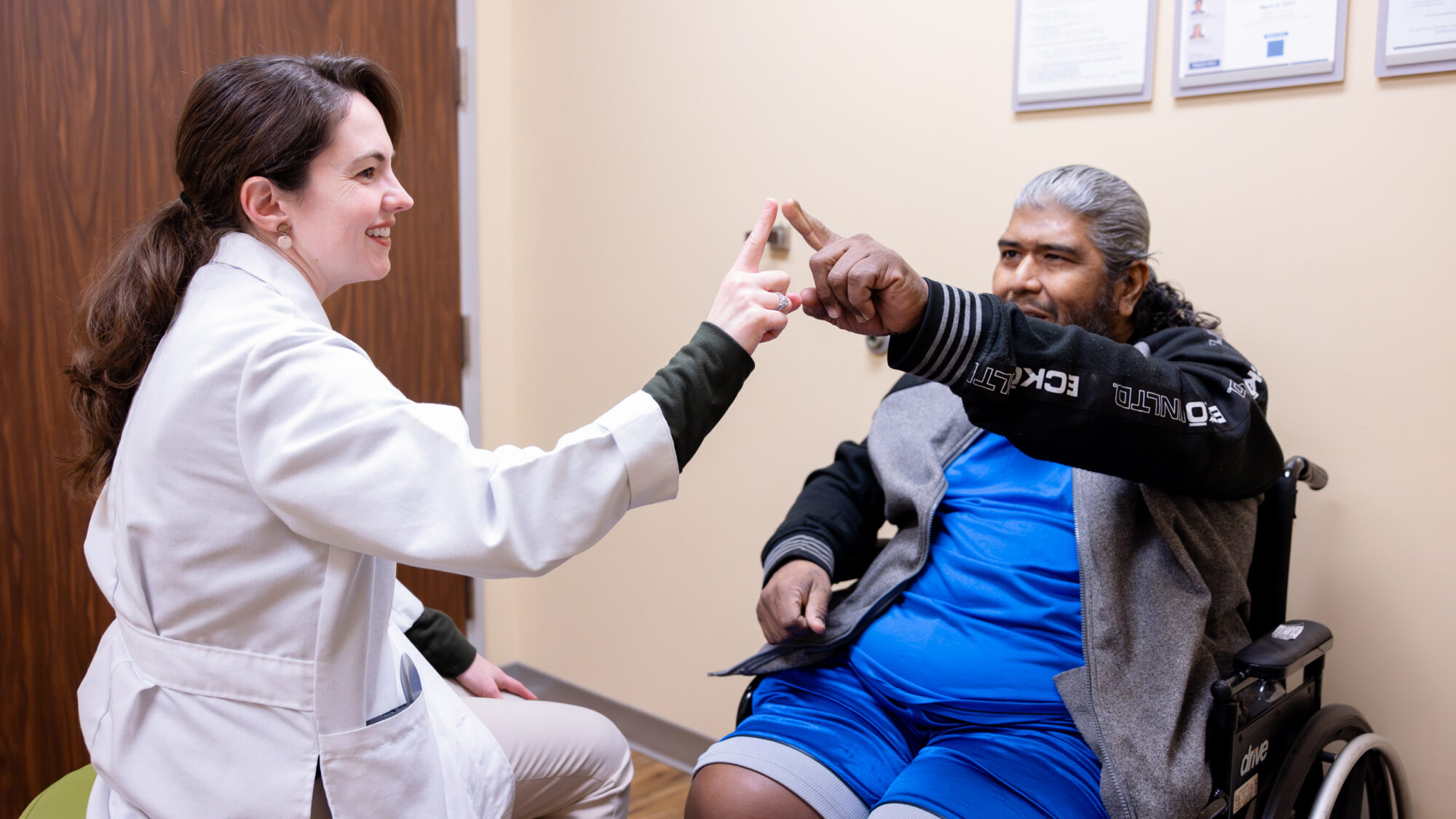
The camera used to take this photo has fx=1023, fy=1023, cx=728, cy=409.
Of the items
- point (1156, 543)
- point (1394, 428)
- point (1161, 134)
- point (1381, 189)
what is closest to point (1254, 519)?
point (1156, 543)

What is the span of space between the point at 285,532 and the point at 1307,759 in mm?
1304

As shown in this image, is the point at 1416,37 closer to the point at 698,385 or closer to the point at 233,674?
the point at 698,385

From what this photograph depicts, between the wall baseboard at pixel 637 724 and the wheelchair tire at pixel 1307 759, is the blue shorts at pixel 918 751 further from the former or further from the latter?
the wall baseboard at pixel 637 724

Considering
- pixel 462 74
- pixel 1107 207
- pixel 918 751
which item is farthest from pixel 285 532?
pixel 462 74

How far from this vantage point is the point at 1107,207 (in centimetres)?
161

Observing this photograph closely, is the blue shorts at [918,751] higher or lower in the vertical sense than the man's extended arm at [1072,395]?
lower

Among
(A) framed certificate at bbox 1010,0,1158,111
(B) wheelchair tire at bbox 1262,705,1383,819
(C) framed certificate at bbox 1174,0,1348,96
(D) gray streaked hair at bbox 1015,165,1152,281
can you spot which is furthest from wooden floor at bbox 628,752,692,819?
(C) framed certificate at bbox 1174,0,1348,96

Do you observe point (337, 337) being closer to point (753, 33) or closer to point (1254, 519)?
point (1254, 519)

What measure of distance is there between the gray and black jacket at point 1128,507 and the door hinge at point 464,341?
1414mm

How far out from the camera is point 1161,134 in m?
1.78

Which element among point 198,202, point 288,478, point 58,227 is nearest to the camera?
point 288,478

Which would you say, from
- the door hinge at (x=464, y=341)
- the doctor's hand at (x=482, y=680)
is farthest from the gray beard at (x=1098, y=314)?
the door hinge at (x=464, y=341)

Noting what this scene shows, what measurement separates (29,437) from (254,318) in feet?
4.32

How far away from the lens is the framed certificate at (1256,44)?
5.25ft
